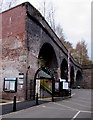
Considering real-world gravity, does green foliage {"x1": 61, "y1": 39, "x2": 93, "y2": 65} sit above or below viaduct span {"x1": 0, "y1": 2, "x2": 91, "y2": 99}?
above

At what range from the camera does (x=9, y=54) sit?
18.3 meters

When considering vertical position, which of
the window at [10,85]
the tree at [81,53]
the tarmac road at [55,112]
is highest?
the tree at [81,53]

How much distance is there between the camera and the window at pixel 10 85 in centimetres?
1680

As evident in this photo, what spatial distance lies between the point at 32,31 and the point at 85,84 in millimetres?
40585

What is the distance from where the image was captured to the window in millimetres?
16797

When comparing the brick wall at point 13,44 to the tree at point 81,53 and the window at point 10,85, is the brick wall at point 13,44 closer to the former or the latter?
the window at point 10,85

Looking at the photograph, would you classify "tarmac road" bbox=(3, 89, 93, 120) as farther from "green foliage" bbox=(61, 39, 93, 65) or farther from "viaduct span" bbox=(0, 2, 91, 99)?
"green foliage" bbox=(61, 39, 93, 65)

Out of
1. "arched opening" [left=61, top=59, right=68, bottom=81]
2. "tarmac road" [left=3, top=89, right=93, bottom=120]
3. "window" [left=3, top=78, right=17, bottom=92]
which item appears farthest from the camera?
"arched opening" [left=61, top=59, right=68, bottom=81]

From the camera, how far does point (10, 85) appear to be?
17.2 meters

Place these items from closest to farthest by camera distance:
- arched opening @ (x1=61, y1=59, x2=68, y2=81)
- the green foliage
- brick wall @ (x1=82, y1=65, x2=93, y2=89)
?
arched opening @ (x1=61, y1=59, x2=68, y2=81) < brick wall @ (x1=82, y1=65, x2=93, y2=89) < the green foliage

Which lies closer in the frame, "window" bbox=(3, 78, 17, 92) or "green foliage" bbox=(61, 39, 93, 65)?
"window" bbox=(3, 78, 17, 92)

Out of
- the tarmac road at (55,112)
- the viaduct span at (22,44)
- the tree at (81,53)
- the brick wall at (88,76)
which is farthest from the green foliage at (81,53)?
the tarmac road at (55,112)

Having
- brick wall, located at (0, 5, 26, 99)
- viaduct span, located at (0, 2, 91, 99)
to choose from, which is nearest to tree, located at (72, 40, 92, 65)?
viaduct span, located at (0, 2, 91, 99)

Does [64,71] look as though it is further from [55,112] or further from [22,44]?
[55,112]
